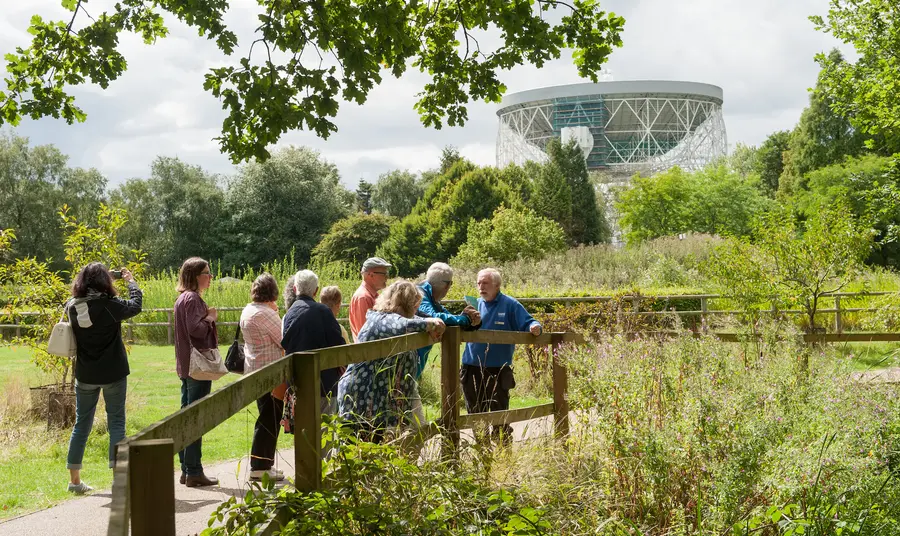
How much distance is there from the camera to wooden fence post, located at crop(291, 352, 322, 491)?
3025mm

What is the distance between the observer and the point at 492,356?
6.49 m

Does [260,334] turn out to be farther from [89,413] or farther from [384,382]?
[384,382]

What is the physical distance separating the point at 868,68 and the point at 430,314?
463 inches

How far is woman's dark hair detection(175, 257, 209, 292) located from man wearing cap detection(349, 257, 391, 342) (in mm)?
1095

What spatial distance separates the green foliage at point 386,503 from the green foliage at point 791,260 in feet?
36.0

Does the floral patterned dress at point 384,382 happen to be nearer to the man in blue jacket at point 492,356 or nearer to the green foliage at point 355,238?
the man in blue jacket at point 492,356

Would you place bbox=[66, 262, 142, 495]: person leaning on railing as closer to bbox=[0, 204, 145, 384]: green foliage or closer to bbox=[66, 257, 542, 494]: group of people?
bbox=[66, 257, 542, 494]: group of people

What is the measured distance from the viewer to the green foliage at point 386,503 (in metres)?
2.80

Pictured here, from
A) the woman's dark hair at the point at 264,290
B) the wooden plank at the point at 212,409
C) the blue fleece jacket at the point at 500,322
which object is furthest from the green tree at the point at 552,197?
the wooden plank at the point at 212,409

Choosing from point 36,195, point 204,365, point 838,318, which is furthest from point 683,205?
point 204,365

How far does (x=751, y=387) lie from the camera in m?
4.59

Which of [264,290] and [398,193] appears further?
[398,193]

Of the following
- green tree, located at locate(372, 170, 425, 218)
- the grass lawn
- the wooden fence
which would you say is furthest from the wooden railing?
green tree, located at locate(372, 170, 425, 218)

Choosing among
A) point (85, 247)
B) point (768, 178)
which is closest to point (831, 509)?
point (85, 247)
